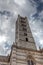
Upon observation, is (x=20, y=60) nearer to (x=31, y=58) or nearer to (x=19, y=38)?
(x=31, y=58)

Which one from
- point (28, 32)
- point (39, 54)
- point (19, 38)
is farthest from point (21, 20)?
point (39, 54)

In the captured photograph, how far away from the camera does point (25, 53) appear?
1315 inches

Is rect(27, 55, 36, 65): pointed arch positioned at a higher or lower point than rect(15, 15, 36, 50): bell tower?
lower

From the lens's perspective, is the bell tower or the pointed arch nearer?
the pointed arch

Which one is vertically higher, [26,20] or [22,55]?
[26,20]

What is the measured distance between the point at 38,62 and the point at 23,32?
1444 cm

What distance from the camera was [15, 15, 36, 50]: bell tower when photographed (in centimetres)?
4228

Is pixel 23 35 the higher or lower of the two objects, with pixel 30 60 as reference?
higher

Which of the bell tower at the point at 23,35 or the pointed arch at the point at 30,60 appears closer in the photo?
the pointed arch at the point at 30,60

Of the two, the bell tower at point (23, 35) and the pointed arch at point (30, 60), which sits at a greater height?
the bell tower at point (23, 35)

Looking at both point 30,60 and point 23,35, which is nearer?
point 30,60

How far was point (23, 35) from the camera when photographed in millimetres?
44844

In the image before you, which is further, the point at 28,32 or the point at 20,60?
the point at 28,32

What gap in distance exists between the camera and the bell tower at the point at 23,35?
42281 millimetres
